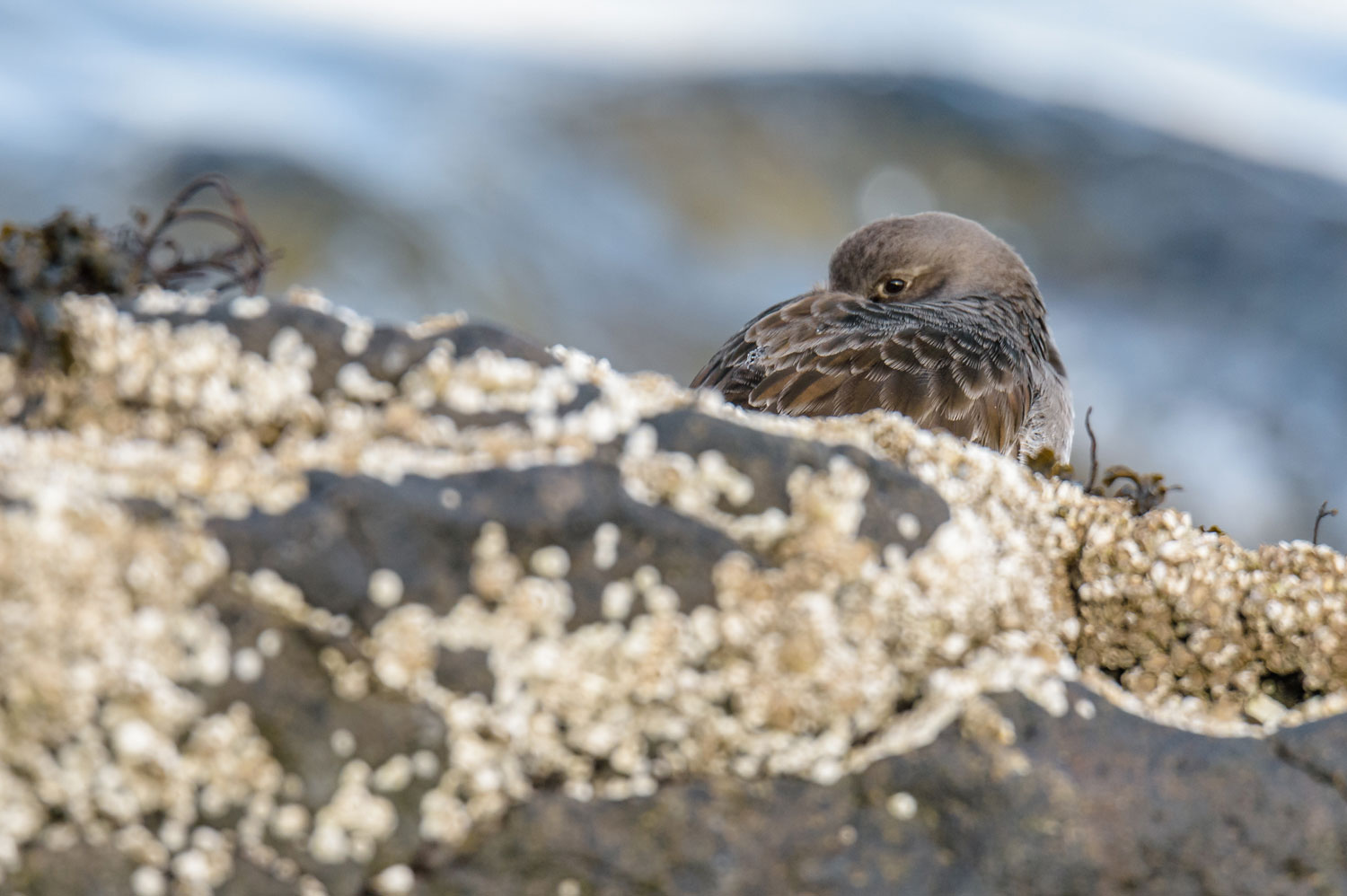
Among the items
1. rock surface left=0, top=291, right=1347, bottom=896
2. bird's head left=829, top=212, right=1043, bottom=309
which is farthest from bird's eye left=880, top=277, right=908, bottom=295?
rock surface left=0, top=291, right=1347, bottom=896

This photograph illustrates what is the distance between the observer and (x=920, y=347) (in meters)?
3.83

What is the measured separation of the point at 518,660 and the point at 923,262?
3330 mm

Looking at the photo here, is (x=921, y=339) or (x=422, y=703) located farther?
(x=921, y=339)

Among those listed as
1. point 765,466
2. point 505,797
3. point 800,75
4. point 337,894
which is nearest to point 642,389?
point 765,466

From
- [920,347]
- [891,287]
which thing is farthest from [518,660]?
[891,287]

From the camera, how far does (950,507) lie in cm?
206

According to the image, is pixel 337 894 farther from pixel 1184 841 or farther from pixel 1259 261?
pixel 1259 261

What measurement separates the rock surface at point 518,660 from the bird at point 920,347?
1.50m

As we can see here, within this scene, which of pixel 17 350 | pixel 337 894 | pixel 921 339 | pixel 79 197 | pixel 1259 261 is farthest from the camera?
pixel 1259 261

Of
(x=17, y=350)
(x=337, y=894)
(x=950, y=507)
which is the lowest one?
(x=337, y=894)

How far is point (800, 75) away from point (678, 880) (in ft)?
50.4

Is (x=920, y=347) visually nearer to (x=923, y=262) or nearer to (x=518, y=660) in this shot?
(x=923, y=262)

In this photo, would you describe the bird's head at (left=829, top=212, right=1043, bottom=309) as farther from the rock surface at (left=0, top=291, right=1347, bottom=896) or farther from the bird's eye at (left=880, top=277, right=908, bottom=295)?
the rock surface at (left=0, top=291, right=1347, bottom=896)

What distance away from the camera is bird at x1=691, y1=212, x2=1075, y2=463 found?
3.72 m
